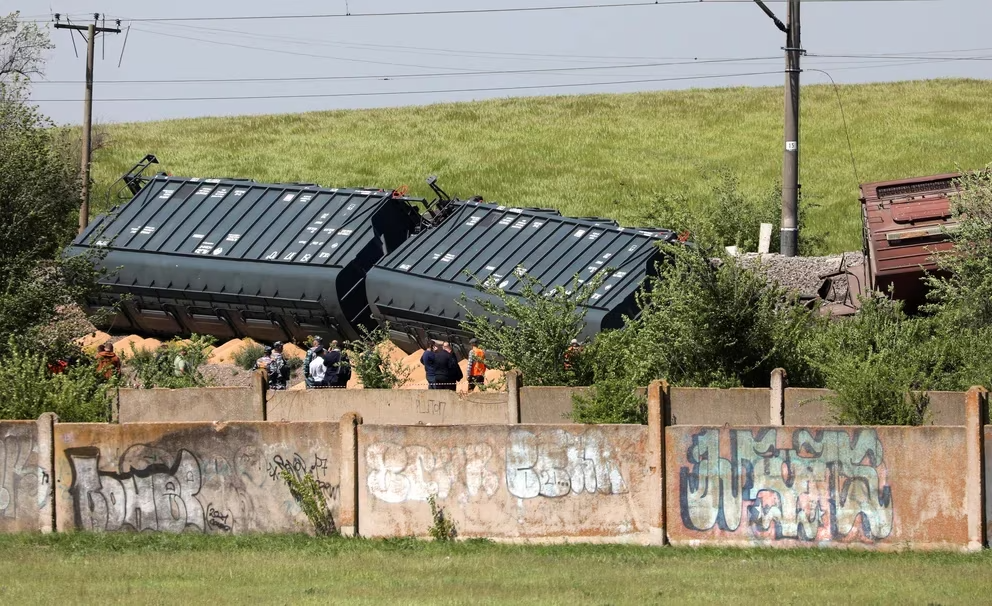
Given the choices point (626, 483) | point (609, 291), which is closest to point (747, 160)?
point (609, 291)

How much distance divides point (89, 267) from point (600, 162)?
3479 cm

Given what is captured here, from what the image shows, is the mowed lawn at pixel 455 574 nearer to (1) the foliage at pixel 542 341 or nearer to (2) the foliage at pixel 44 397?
(2) the foliage at pixel 44 397

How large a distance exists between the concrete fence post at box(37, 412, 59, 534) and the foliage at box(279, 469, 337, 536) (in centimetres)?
254

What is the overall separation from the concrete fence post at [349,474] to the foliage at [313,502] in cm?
19

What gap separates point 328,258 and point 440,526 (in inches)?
582

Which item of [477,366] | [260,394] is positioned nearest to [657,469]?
[260,394]

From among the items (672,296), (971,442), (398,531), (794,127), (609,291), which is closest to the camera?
(971,442)

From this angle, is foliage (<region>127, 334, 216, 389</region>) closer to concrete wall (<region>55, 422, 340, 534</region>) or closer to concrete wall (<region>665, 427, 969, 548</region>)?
concrete wall (<region>55, 422, 340, 534</region>)

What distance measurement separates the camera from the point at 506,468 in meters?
13.7

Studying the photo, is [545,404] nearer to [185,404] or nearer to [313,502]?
[313,502]

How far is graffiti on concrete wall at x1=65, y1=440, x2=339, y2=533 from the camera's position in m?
14.2

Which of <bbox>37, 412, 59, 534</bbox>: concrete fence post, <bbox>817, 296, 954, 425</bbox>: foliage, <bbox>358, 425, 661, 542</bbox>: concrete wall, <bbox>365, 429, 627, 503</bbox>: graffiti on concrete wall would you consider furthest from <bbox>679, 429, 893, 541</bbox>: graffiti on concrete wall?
<bbox>37, 412, 59, 534</bbox>: concrete fence post

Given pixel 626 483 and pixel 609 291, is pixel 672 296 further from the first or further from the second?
pixel 626 483

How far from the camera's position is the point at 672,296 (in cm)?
1966
